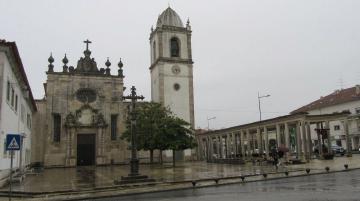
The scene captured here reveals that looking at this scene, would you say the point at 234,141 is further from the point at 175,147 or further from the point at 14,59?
the point at 14,59

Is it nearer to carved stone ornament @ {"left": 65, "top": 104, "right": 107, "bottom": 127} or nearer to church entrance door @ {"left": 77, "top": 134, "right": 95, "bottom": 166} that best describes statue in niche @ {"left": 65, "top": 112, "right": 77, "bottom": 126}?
carved stone ornament @ {"left": 65, "top": 104, "right": 107, "bottom": 127}

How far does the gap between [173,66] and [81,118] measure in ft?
44.7

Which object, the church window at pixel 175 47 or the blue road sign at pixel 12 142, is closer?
the blue road sign at pixel 12 142

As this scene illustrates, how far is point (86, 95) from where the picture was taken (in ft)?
151

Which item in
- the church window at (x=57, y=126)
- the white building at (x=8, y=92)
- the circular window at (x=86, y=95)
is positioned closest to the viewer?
the white building at (x=8, y=92)

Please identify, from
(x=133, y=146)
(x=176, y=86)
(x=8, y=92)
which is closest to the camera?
(x=133, y=146)

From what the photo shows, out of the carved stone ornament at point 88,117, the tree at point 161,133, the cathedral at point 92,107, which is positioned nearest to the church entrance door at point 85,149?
the cathedral at point 92,107

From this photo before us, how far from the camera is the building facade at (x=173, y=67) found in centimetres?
4850

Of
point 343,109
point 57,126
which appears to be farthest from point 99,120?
point 343,109

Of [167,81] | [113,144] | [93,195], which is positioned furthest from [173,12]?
[93,195]

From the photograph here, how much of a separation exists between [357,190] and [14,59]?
56.6 feet

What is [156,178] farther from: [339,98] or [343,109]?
[339,98]

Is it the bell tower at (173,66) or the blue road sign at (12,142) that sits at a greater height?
the bell tower at (173,66)

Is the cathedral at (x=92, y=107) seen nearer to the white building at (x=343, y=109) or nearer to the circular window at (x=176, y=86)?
the circular window at (x=176, y=86)
